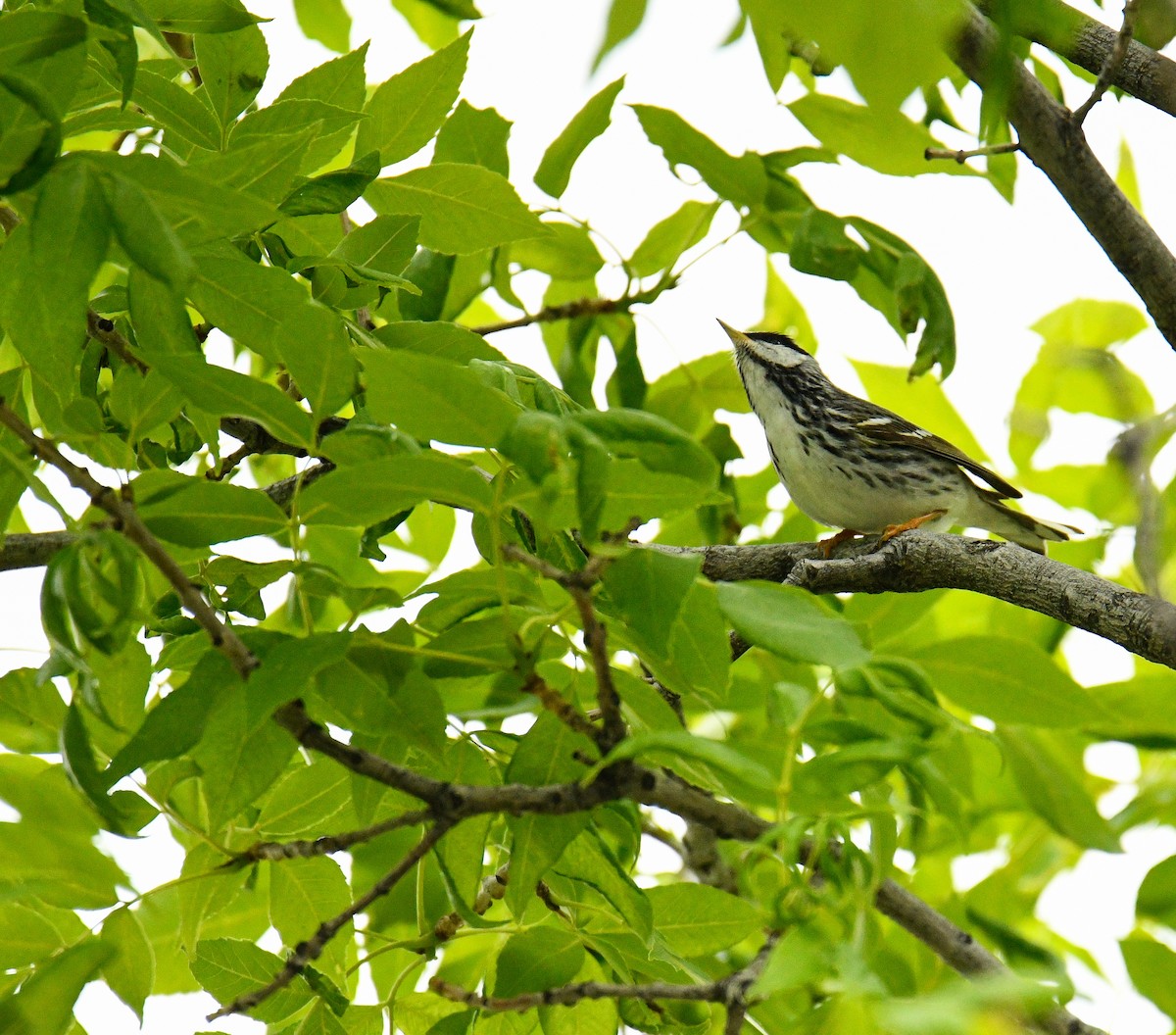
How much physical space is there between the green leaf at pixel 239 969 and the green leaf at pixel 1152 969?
1294mm

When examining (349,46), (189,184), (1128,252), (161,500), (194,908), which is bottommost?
(194,908)

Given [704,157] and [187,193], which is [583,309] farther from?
[187,193]

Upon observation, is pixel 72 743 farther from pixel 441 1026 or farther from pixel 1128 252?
pixel 1128 252

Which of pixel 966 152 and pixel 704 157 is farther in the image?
pixel 704 157

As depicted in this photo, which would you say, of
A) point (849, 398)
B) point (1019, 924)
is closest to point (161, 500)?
point (1019, 924)

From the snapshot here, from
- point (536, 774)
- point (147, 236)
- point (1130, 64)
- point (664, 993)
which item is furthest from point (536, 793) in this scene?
point (1130, 64)

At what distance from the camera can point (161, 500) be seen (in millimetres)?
1360

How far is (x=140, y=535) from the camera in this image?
4.35 feet

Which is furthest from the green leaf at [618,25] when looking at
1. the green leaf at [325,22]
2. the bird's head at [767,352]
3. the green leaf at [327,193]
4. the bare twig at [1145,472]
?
the bird's head at [767,352]

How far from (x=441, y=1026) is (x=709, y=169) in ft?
5.90

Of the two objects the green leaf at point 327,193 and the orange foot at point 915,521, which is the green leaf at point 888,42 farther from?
the orange foot at point 915,521

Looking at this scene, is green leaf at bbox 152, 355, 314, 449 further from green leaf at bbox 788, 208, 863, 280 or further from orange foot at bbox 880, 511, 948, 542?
orange foot at bbox 880, 511, 948, 542

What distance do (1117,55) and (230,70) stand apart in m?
1.51

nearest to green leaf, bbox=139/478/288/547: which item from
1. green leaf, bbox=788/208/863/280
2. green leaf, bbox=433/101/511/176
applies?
green leaf, bbox=433/101/511/176
